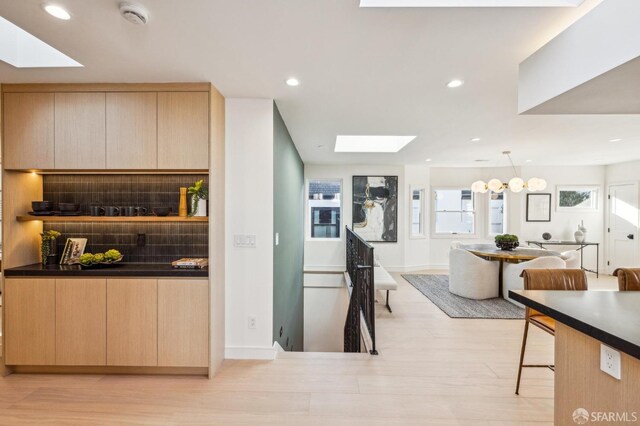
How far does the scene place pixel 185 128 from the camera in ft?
7.89

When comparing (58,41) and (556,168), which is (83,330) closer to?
(58,41)

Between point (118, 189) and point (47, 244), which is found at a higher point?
point (118, 189)

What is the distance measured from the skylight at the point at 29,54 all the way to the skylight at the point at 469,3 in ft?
7.31

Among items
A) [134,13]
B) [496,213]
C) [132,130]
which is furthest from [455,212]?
[134,13]

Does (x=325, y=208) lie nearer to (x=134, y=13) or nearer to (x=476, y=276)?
(x=476, y=276)

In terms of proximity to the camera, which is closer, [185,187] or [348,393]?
[348,393]

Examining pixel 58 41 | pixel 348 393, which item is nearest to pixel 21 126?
pixel 58 41

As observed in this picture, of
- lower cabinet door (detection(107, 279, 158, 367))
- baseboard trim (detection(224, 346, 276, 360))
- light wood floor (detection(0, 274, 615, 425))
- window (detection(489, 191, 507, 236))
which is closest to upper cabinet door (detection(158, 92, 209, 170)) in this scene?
lower cabinet door (detection(107, 279, 158, 367))

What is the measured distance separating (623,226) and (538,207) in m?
1.60

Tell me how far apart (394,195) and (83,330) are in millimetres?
5922

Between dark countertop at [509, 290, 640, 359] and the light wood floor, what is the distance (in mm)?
999

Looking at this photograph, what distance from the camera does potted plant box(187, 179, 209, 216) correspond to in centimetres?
246

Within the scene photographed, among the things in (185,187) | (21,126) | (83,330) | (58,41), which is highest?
(58,41)

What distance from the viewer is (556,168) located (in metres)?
6.82
